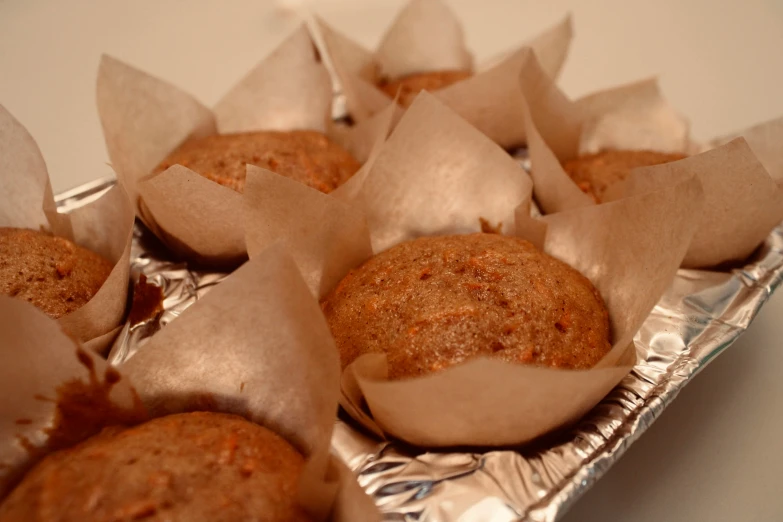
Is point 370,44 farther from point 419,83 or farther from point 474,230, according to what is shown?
point 474,230

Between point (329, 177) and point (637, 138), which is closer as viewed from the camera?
point (329, 177)

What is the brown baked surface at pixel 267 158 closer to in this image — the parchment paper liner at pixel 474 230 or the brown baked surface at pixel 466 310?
the parchment paper liner at pixel 474 230

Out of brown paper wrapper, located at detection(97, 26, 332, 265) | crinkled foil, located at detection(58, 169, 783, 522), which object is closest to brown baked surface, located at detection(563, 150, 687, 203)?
crinkled foil, located at detection(58, 169, 783, 522)

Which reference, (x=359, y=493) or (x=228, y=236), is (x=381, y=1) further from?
(x=359, y=493)

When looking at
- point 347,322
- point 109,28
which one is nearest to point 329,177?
point 347,322

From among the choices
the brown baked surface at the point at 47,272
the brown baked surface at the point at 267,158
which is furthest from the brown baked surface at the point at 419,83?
the brown baked surface at the point at 47,272

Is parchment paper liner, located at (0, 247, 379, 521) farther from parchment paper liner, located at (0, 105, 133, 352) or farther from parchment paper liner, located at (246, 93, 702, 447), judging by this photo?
parchment paper liner, located at (0, 105, 133, 352)
